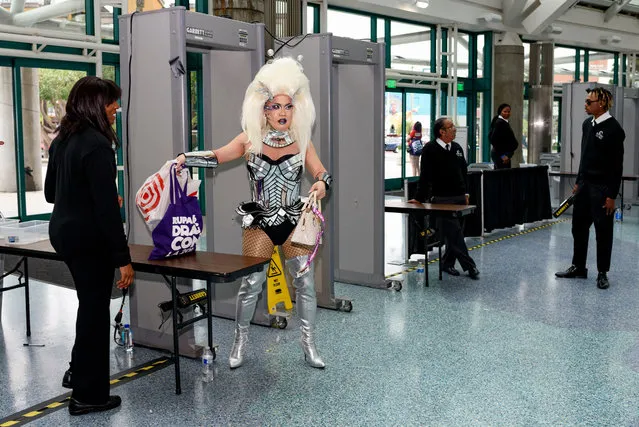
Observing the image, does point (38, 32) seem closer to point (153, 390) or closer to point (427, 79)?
point (153, 390)

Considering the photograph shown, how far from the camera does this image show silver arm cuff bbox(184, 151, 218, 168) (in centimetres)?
372

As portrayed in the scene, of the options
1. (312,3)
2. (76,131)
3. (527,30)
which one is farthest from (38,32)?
(527,30)

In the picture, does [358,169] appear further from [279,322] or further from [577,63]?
[577,63]

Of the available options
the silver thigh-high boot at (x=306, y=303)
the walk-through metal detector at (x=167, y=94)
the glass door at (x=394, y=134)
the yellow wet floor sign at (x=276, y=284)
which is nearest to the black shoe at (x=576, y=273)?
the yellow wet floor sign at (x=276, y=284)

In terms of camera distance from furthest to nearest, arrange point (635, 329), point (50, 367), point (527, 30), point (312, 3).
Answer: point (527, 30)
point (312, 3)
point (635, 329)
point (50, 367)

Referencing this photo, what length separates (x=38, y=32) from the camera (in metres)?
8.62

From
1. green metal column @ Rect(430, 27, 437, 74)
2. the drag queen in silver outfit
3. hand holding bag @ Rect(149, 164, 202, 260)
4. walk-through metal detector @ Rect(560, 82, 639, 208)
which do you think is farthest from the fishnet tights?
green metal column @ Rect(430, 27, 437, 74)

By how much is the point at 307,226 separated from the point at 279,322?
1318 mm

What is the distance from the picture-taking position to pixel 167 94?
4055 millimetres

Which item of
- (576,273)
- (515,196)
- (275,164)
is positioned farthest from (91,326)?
(515,196)

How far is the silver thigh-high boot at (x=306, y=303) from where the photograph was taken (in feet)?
12.9

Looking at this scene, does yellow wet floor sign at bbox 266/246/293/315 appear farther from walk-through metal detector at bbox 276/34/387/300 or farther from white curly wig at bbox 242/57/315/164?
white curly wig at bbox 242/57/315/164

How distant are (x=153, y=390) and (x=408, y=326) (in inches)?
75.1

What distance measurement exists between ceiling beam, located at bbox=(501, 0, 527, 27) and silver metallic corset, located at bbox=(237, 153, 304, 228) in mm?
12748
